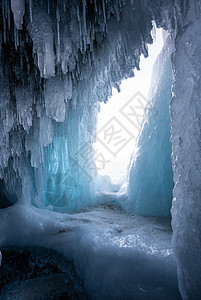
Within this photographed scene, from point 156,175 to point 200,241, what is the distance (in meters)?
4.79

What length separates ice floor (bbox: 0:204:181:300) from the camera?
8.36ft

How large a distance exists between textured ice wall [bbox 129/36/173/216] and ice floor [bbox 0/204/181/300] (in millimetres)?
1024

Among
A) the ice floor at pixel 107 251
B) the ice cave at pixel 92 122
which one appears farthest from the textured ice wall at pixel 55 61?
the ice floor at pixel 107 251

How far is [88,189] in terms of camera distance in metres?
9.07

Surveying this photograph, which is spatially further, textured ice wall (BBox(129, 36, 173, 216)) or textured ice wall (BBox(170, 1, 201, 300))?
textured ice wall (BBox(129, 36, 173, 216))

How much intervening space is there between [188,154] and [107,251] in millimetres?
2483

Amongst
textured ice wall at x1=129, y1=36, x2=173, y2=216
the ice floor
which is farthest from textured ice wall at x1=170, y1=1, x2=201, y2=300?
textured ice wall at x1=129, y1=36, x2=173, y2=216

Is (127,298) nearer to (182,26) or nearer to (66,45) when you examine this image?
(182,26)

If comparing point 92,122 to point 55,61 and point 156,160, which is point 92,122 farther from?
point 55,61

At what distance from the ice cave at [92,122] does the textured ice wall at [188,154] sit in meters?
0.01

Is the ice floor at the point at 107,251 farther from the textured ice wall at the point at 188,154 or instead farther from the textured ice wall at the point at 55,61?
the textured ice wall at the point at 55,61

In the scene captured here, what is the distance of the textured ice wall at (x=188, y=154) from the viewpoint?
1.71 metres

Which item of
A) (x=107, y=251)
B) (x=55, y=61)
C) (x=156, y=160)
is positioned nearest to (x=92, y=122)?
(x=156, y=160)

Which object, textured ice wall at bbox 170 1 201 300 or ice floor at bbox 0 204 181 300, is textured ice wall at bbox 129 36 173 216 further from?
textured ice wall at bbox 170 1 201 300
